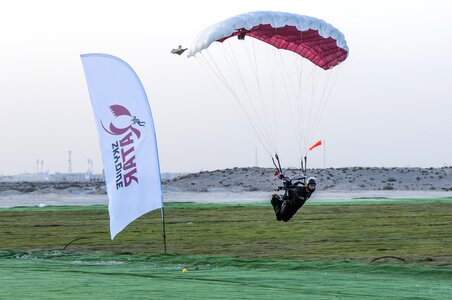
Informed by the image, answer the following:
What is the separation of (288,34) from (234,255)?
17.3 ft

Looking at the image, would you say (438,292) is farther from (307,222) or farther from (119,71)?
(307,222)

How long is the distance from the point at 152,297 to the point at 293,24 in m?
7.94

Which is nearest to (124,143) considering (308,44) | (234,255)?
(234,255)

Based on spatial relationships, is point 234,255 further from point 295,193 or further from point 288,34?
point 288,34

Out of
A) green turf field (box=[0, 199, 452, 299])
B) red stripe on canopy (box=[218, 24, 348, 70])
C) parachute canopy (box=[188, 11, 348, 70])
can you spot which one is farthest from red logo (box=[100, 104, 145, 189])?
red stripe on canopy (box=[218, 24, 348, 70])

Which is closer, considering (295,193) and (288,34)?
(295,193)

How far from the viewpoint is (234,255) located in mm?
22172

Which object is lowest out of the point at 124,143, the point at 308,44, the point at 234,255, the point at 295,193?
the point at 234,255

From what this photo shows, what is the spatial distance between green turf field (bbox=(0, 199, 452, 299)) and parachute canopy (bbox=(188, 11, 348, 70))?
457 cm

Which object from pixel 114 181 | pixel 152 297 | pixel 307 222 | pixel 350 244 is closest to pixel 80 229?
pixel 307 222

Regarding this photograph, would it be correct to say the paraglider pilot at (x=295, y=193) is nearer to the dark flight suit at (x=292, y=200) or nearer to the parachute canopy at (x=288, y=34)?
the dark flight suit at (x=292, y=200)

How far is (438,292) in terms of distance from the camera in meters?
14.5

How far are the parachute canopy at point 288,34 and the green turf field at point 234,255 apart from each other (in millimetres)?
4570

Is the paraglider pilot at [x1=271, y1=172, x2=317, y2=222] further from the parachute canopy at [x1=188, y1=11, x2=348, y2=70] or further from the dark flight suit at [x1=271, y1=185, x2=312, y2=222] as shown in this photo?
the parachute canopy at [x1=188, y1=11, x2=348, y2=70]
